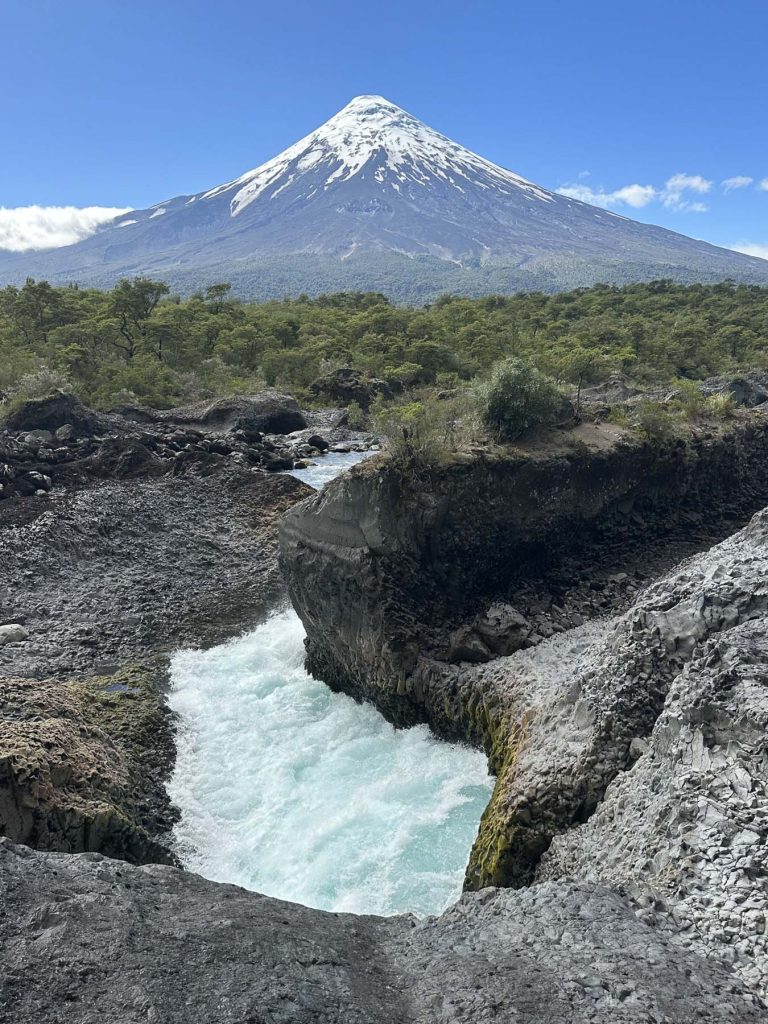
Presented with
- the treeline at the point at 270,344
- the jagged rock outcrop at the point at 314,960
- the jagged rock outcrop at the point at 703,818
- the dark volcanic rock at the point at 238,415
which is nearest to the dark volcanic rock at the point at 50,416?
the treeline at the point at 270,344

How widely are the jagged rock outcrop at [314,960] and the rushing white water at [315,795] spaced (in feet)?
9.14

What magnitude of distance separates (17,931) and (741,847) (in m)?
7.01

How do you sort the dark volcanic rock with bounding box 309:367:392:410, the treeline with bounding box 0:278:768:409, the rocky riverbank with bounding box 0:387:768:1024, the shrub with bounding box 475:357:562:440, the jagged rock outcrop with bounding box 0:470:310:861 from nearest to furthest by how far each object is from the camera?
the rocky riverbank with bounding box 0:387:768:1024, the jagged rock outcrop with bounding box 0:470:310:861, the shrub with bounding box 475:357:562:440, the treeline with bounding box 0:278:768:409, the dark volcanic rock with bounding box 309:367:392:410

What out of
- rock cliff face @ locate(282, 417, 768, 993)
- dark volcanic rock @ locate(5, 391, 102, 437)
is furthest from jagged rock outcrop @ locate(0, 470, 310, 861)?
dark volcanic rock @ locate(5, 391, 102, 437)

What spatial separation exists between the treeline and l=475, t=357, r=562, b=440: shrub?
23.8 m

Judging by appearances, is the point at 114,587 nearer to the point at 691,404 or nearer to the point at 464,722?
the point at 464,722

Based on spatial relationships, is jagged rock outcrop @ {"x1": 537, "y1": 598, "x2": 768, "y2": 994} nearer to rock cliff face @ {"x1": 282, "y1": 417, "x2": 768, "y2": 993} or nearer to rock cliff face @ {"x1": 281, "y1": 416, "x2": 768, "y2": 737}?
rock cliff face @ {"x1": 282, "y1": 417, "x2": 768, "y2": 993}

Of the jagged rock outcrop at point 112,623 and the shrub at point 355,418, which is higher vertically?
the shrub at point 355,418

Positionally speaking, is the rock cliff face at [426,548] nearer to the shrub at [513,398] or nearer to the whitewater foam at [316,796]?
the whitewater foam at [316,796]

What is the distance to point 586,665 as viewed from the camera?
11188mm

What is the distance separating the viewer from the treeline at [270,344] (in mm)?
44000

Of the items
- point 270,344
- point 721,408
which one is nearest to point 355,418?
point 270,344

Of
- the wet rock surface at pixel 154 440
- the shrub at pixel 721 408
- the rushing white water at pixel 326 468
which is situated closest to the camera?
the shrub at pixel 721 408

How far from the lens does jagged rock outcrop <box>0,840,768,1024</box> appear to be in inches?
209
